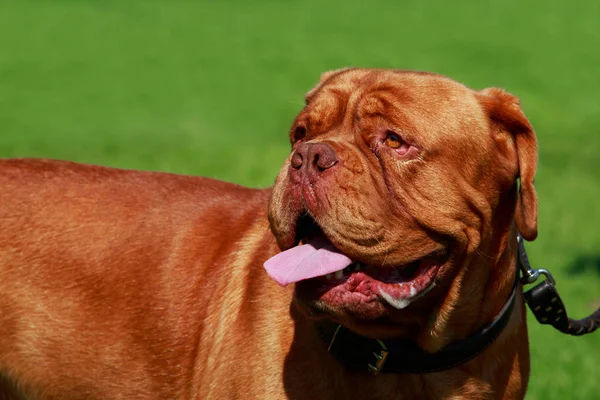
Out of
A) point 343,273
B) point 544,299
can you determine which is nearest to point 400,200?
point 343,273

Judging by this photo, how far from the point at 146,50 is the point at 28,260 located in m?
16.0

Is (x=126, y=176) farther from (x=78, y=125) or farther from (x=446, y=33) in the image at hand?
(x=446, y=33)

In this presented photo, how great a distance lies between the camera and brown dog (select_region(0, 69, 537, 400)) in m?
3.65

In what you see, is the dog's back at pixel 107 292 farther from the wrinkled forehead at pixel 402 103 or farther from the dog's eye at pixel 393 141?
the dog's eye at pixel 393 141

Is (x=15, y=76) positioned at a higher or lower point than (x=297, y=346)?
lower

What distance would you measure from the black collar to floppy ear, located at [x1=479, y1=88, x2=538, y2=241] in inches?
15.3

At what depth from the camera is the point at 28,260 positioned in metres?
4.35

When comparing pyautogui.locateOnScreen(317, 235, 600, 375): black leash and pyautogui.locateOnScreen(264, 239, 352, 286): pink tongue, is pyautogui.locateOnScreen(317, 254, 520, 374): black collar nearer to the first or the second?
pyautogui.locateOnScreen(317, 235, 600, 375): black leash

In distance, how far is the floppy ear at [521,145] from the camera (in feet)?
12.4

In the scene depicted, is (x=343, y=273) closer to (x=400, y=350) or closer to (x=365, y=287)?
(x=365, y=287)

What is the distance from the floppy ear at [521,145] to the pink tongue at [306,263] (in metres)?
0.71

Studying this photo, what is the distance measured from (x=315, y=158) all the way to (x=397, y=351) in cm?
82

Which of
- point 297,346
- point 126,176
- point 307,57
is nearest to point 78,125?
point 307,57

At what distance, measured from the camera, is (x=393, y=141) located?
148 inches
